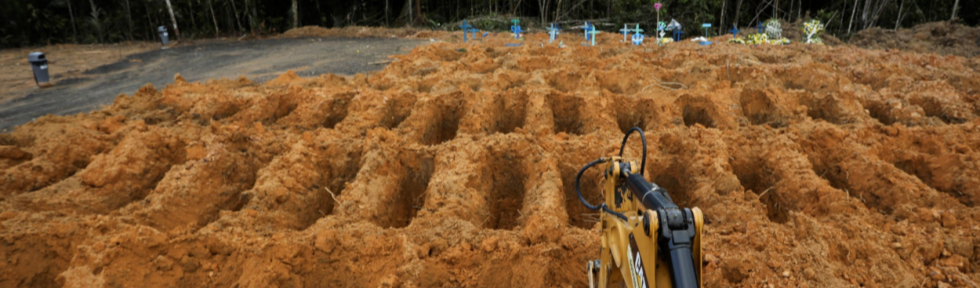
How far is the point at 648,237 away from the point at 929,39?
12.8m

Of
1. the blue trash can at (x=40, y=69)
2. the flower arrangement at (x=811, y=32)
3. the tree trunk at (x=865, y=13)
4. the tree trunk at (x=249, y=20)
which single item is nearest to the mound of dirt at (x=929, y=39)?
the flower arrangement at (x=811, y=32)

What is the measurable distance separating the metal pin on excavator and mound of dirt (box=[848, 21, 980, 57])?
10.5 metres

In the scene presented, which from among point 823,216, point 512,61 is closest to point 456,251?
point 823,216

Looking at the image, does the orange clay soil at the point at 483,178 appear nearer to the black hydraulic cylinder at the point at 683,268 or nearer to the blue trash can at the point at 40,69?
the black hydraulic cylinder at the point at 683,268

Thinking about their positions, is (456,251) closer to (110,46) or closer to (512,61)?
(512,61)

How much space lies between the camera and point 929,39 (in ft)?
33.4

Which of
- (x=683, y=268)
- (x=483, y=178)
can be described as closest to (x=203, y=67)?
(x=483, y=178)

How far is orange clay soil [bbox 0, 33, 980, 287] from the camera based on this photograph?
8.24ft

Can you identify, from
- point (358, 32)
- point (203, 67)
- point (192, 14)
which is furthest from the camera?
point (192, 14)

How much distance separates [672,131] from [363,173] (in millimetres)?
2665

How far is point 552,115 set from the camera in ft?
15.5

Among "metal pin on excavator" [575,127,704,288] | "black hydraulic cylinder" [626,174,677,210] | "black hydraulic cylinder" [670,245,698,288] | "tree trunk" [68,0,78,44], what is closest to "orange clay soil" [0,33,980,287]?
"metal pin on excavator" [575,127,704,288]

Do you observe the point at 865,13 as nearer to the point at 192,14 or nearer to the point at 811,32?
the point at 811,32

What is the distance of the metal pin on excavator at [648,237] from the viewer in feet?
4.35
